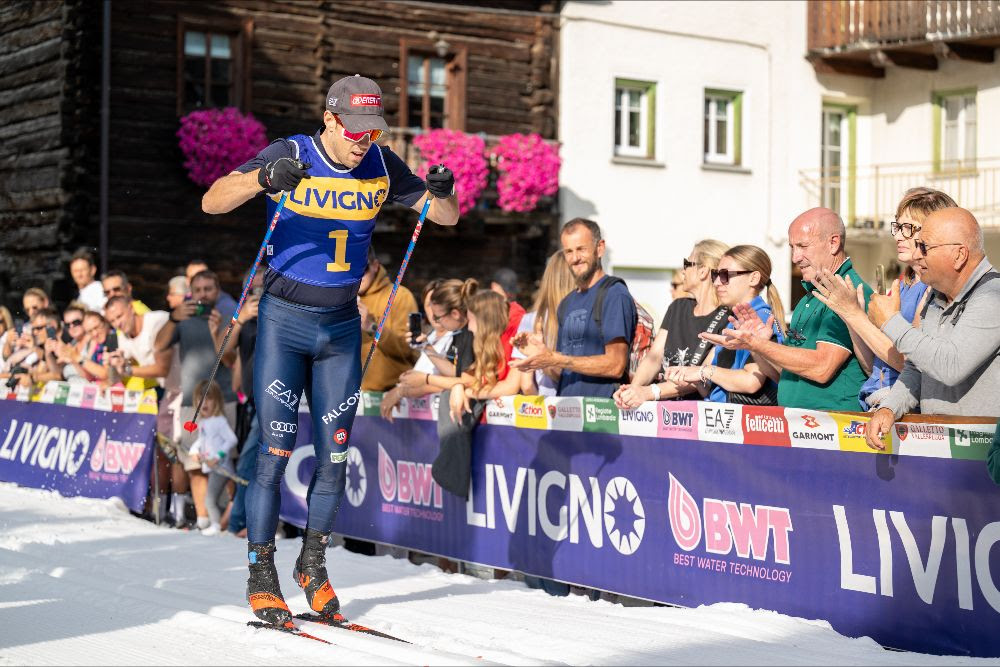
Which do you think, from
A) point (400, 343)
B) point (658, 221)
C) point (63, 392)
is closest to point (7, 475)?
point (63, 392)

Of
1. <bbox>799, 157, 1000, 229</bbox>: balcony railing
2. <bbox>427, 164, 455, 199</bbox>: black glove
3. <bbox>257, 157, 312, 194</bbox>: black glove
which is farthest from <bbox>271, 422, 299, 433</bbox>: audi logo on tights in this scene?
<bbox>799, 157, 1000, 229</bbox>: balcony railing

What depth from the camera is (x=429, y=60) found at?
23141 millimetres

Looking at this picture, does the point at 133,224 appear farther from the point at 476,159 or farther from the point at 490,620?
the point at 490,620

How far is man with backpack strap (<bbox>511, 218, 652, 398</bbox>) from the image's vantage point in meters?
7.69

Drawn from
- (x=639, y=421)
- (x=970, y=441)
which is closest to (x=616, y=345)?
(x=639, y=421)

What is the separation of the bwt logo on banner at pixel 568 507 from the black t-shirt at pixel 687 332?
0.72 m

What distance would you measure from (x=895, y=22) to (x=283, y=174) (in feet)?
71.2

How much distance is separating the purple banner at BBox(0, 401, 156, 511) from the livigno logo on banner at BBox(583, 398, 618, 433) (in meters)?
4.78

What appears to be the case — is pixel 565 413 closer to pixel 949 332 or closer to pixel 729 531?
pixel 729 531

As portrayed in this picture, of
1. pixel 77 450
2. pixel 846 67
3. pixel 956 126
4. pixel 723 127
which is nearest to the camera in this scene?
pixel 77 450

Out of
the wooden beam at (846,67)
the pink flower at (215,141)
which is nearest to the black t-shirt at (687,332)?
the pink flower at (215,141)

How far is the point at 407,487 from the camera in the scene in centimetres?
919

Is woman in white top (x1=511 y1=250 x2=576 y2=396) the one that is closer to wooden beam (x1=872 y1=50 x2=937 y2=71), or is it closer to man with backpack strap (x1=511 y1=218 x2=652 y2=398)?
man with backpack strap (x1=511 y1=218 x2=652 y2=398)

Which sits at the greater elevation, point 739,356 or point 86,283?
point 86,283
